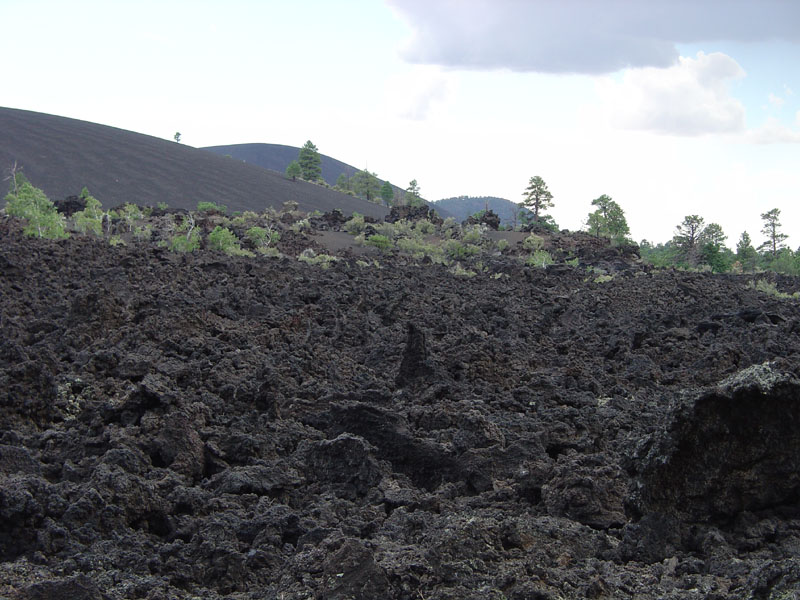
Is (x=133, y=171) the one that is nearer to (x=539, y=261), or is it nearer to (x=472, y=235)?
(x=472, y=235)

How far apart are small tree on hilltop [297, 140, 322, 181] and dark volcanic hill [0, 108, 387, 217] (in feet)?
14.1

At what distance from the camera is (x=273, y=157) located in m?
144

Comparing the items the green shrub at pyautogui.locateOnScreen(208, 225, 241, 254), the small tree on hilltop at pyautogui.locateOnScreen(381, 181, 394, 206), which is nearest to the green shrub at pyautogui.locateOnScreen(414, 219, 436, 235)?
the green shrub at pyautogui.locateOnScreen(208, 225, 241, 254)

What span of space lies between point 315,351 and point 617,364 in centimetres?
326

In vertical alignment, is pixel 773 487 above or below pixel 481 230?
below

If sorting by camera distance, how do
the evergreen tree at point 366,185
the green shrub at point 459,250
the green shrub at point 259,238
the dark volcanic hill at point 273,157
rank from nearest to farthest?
the green shrub at point 259,238 → the green shrub at point 459,250 → the evergreen tree at point 366,185 → the dark volcanic hill at point 273,157

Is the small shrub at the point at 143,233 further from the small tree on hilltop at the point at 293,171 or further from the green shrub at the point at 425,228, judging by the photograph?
the small tree on hilltop at the point at 293,171

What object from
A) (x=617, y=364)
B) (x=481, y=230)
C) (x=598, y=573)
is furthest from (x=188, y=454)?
(x=481, y=230)

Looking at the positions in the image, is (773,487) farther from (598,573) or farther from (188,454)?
(188,454)

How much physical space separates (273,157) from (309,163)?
77.5 m

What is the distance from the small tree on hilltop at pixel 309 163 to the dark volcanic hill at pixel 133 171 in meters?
4.28

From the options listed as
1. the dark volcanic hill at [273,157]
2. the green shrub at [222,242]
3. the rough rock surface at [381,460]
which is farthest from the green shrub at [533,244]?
the dark volcanic hill at [273,157]

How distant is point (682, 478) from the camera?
407cm

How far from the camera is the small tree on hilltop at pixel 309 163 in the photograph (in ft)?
226
